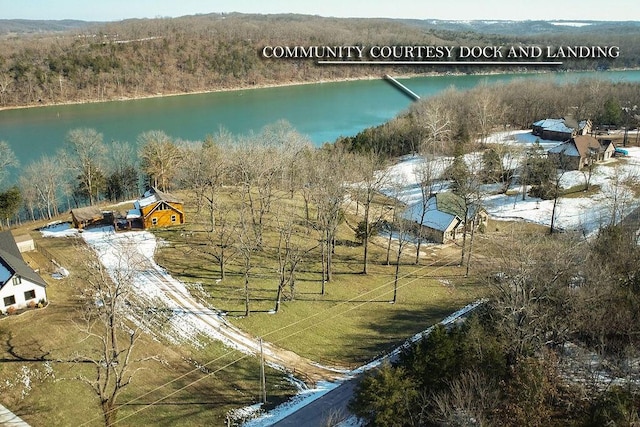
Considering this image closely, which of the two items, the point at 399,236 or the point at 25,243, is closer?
the point at 25,243

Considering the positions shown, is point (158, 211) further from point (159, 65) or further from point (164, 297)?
point (159, 65)

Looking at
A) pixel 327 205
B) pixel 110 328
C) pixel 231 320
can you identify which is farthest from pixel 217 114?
pixel 110 328

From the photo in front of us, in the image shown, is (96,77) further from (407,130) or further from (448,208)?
(448,208)

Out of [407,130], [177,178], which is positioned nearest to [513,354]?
[177,178]

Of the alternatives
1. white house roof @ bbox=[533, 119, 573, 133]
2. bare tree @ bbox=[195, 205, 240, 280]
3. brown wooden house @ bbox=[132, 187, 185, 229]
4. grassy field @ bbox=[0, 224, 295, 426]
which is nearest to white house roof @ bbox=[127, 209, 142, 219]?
brown wooden house @ bbox=[132, 187, 185, 229]

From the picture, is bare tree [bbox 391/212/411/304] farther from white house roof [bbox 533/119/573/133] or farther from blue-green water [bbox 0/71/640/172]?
white house roof [bbox 533/119/573/133]

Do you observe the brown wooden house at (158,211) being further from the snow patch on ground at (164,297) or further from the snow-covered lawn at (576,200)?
the snow-covered lawn at (576,200)
